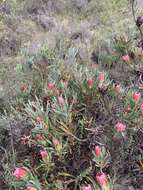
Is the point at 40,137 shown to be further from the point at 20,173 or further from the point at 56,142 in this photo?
the point at 20,173

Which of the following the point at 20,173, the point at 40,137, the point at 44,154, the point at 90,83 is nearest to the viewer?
the point at 20,173

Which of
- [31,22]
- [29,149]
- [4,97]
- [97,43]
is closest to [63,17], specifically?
[31,22]

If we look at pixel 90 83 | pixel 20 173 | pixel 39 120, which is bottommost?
pixel 20 173

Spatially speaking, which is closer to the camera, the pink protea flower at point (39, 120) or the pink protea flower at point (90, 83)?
the pink protea flower at point (39, 120)

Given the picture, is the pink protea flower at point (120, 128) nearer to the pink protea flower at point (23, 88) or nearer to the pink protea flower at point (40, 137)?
the pink protea flower at point (40, 137)

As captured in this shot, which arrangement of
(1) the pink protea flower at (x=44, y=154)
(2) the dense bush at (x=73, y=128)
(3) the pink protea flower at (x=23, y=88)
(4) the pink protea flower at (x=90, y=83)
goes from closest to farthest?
(1) the pink protea flower at (x=44, y=154) → (2) the dense bush at (x=73, y=128) → (4) the pink protea flower at (x=90, y=83) → (3) the pink protea flower at (x=23, y=88)

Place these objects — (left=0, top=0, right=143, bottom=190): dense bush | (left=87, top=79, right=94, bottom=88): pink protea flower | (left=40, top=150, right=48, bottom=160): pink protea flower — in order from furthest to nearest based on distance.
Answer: (left=87, top=79, right=94, bottom=88): pink protea flower → (left=0, top=0, right=143, bottom=190): dense bush → (left=40, top=150, right=48, bottom=160): pink protea flower

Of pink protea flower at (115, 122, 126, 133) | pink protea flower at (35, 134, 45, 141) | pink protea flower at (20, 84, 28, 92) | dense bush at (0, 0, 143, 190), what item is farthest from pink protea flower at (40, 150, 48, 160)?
pink protea flower at (20, 84, 28, 92)

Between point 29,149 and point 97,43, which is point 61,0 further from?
point 29,149

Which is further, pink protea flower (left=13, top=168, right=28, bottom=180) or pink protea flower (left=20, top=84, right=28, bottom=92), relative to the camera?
pink protea flower (left=20, top=84, right=28, bottom=92)

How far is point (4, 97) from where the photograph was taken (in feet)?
15.2

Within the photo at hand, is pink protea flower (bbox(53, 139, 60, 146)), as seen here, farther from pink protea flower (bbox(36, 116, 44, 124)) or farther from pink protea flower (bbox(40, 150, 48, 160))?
pink protea flower (bbox(36, 116, 44, 124))

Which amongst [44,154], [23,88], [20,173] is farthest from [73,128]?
[23,88]

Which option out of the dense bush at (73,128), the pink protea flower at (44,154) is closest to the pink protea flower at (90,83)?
the dense bush at (73,128)
